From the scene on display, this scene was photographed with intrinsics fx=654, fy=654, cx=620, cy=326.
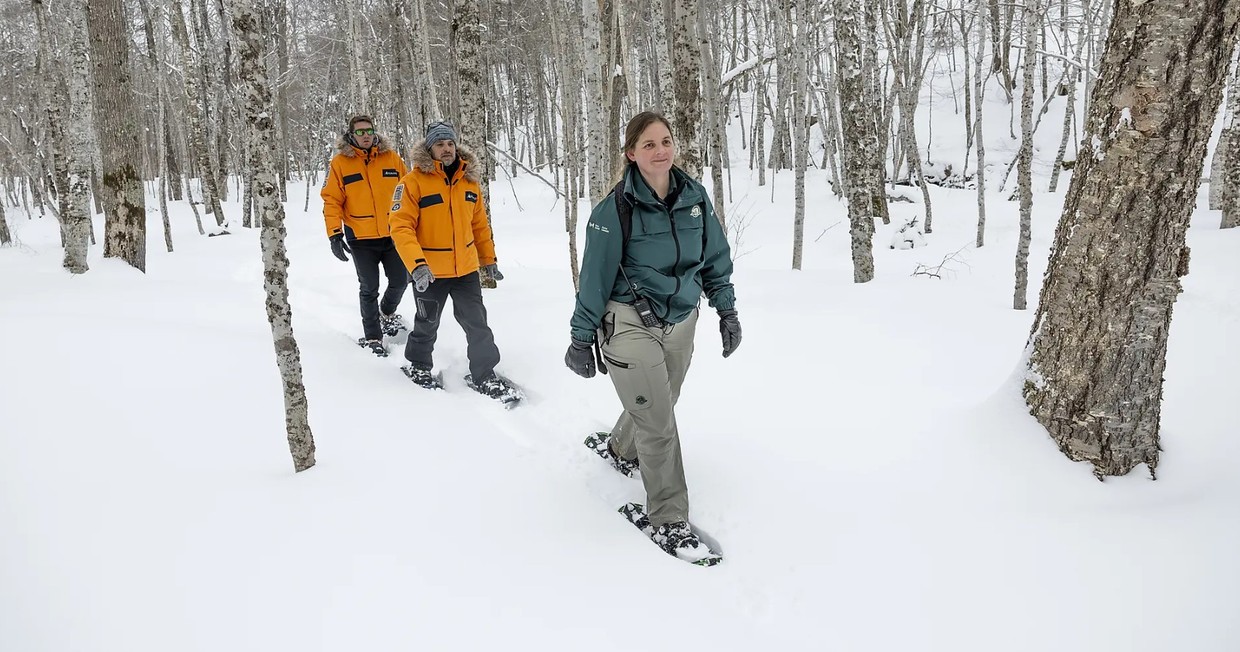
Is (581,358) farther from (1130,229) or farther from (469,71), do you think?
(469,71)

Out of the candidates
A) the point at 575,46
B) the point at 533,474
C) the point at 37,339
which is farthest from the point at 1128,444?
the point at 575,46

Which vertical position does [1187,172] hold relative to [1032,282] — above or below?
above

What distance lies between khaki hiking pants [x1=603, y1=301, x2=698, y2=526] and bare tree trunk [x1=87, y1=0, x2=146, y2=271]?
26.7ft

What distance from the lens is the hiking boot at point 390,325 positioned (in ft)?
19.7

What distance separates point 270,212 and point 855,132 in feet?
24.7

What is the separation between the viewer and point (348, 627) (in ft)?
7.56

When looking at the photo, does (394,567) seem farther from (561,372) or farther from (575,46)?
(575,46)

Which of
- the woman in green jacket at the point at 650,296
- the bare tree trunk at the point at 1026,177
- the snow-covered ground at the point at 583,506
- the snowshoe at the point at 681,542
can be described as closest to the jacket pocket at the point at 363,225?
the snow-covered ground at the point at 583,506

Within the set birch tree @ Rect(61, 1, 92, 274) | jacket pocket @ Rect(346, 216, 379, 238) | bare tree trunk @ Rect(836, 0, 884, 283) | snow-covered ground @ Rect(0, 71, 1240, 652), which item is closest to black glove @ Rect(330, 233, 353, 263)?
jacket pocket @ Rect(346, 216, 379, 238)

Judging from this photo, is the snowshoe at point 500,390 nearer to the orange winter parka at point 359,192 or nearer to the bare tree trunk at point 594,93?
the orange winter parka at point 359,192

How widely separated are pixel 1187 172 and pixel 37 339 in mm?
6616

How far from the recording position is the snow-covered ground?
233 cm

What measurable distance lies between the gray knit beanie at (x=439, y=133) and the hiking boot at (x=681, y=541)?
2942 mm

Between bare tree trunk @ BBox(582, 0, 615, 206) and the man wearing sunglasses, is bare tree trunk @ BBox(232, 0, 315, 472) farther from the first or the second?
bare tree trunk @ BBox(582, 0, 615, 206)
